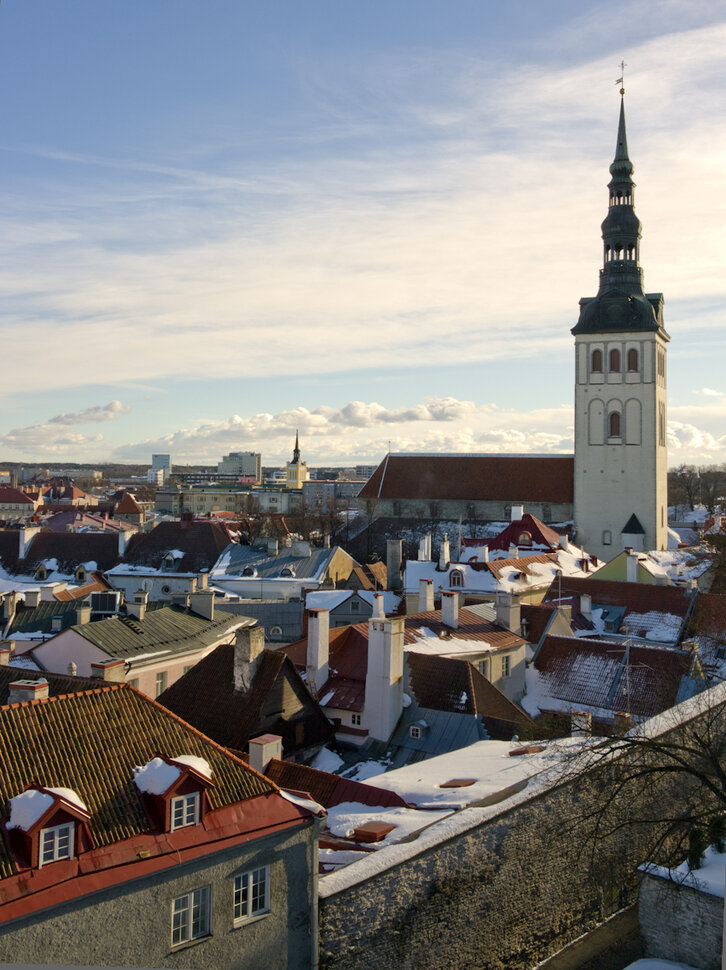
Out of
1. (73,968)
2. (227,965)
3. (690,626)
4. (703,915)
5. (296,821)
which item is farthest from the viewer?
(690,626)

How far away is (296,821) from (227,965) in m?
1.03

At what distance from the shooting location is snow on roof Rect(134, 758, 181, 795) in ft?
20.1

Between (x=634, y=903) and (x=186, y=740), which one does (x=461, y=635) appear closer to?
(x=634, y=903)

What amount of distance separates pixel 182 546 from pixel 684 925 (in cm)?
2289

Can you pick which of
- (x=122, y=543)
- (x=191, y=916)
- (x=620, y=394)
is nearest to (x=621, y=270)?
(x=620, y=394)

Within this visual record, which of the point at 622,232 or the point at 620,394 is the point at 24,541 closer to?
the point at 620,394

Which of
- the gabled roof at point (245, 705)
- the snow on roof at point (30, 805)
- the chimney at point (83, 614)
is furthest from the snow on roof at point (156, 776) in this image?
the chimney at point (83, 614)

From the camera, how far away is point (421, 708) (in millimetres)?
12438

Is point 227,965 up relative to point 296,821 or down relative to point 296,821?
down

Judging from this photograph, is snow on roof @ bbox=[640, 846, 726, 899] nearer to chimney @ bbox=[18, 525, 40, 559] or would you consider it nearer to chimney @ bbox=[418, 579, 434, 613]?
chimney @ bbox=[418, 579, 434, 613]

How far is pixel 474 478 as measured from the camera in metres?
41.2

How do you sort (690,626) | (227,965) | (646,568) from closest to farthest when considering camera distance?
1. (227,965)
2. (690,626)
3. (646,568)

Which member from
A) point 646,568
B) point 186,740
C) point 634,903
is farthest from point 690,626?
point 186,740

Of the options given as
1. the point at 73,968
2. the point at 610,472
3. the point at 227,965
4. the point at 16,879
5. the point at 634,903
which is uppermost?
the point at 610,472
